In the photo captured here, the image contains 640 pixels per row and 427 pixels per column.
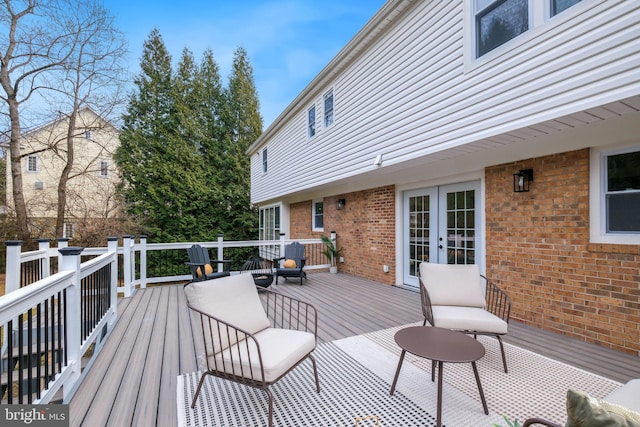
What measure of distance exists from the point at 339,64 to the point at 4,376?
7.05 m

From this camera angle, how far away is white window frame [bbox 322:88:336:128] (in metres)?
6.69

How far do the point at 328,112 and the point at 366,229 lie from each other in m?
3.02

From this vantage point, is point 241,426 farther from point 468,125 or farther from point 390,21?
point 390,21

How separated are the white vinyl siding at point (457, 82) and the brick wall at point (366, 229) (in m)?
1.16

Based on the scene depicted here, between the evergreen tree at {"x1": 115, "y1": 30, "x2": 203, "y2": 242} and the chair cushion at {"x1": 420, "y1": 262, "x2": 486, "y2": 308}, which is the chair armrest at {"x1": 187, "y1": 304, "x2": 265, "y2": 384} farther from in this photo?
the evergreen tree at {"x1": 115, "y1": 30, "x2": 203, "y2": 242}

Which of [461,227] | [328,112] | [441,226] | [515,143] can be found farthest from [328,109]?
[515,143]

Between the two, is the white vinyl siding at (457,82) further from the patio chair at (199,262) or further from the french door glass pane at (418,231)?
Answer: the patio chair at (199,262)

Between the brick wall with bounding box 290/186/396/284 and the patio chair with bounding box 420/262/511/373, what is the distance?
9.36ft

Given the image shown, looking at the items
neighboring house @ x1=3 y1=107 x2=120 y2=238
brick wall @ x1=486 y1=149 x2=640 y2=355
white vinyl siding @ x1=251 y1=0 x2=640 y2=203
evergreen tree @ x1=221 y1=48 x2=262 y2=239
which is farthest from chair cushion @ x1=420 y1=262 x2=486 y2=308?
evergreen tree @ x1=221 y1=48 x2=262 y2=239

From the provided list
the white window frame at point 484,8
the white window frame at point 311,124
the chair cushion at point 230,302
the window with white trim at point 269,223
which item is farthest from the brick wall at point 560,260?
the window with white trim at point 269,223

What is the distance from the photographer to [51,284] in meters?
2.15

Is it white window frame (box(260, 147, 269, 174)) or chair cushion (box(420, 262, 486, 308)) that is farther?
white window frame (box(260, 147, 269, 174))

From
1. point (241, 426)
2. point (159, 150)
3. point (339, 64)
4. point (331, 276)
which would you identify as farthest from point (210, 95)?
point (241, 426)

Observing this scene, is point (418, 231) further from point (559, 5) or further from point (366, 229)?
point (559, 5)
